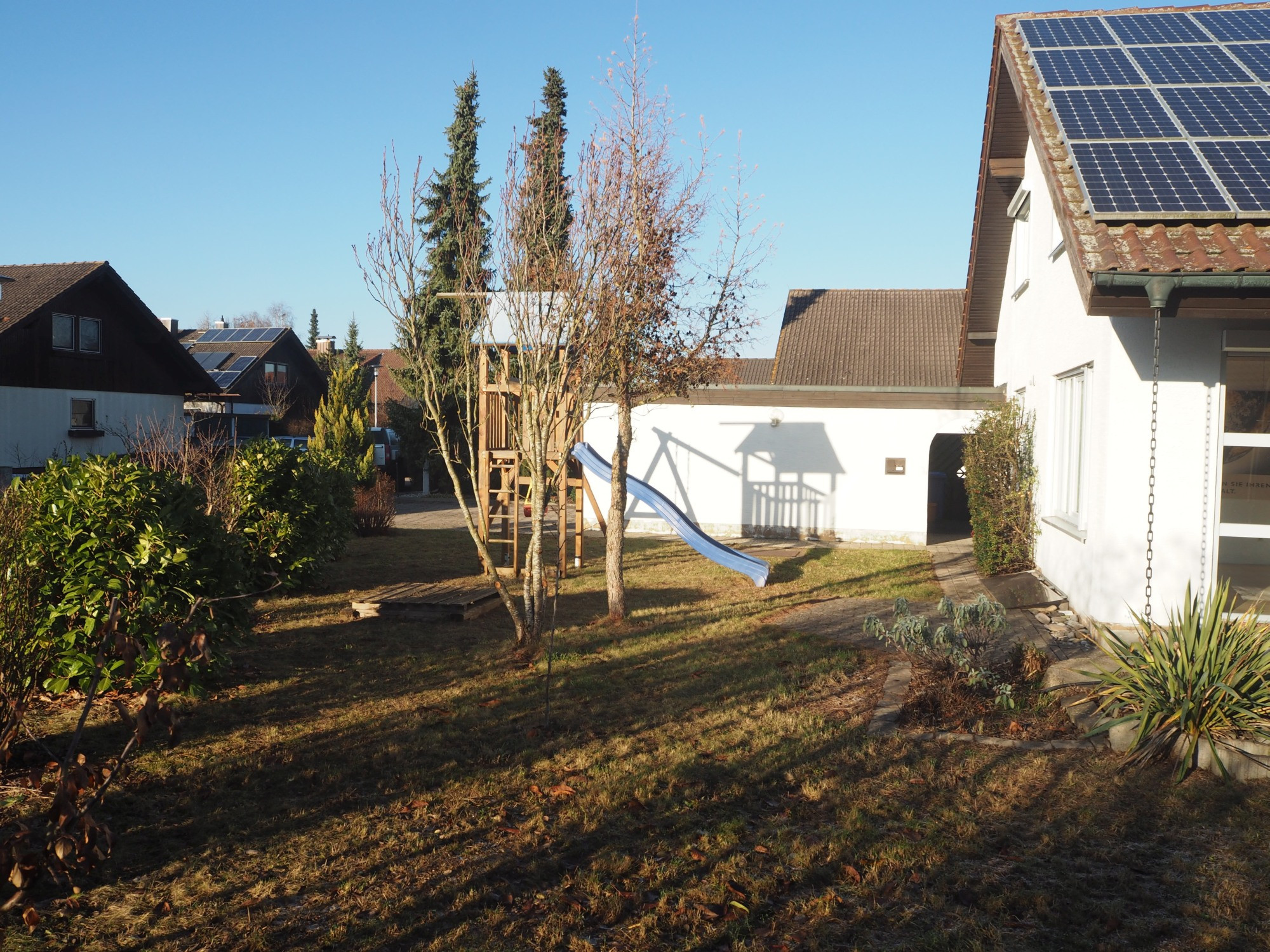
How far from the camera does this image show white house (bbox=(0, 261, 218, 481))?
80.1ft

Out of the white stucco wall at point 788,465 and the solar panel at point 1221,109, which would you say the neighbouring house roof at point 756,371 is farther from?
the solar panel at point 1221,109

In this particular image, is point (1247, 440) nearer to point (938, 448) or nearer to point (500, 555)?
point (500, 555)

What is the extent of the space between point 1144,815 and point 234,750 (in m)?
4.91

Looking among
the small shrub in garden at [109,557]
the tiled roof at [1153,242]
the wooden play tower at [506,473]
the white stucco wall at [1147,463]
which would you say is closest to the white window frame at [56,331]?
the wooden play tower at [506,473]

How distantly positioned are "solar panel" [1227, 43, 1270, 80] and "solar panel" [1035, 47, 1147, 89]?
956 mm

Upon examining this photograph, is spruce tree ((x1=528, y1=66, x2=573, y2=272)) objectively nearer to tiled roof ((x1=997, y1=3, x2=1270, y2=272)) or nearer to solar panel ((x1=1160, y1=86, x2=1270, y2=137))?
tiled roof ((x1=997, y1=3, x2=1270, y2=272))

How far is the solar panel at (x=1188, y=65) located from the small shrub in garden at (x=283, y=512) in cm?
991

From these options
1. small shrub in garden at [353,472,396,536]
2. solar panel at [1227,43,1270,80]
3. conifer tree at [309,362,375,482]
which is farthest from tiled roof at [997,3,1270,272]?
conifer tree at [309,362,375,482]

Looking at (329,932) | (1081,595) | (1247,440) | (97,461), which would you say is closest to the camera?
(329,932)

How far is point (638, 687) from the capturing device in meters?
7.48

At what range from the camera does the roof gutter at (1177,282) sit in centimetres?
623

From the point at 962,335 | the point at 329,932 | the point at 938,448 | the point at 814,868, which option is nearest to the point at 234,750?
the point at 329,932

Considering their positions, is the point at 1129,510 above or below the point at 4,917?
above

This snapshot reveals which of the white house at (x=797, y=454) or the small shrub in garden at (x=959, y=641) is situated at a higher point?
the white house at (x=797, y=454)
